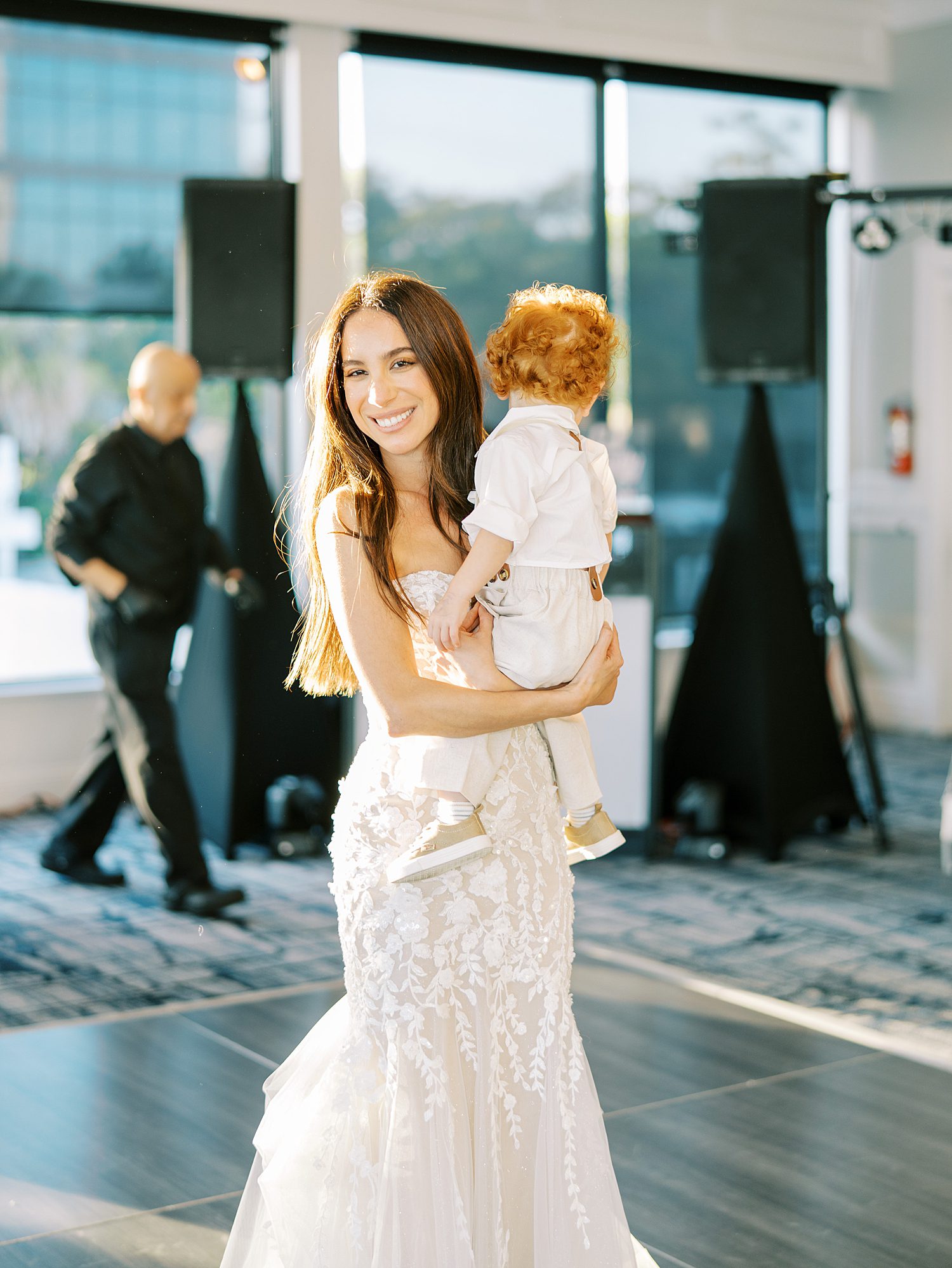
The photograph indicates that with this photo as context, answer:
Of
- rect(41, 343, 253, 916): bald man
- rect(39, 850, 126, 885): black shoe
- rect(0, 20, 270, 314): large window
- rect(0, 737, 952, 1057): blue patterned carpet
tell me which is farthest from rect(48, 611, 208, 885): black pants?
rect(0, 20, 270, 314): large window

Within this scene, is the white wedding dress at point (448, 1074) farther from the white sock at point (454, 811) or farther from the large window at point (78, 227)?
the large window at point (78, 227)

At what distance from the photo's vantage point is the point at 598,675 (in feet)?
6.30

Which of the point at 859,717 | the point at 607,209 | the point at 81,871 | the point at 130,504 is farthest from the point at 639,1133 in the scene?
the point at 607,209

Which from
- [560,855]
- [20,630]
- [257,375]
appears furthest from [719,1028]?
[20,630]

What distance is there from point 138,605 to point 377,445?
2548 mm

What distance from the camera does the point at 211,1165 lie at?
2736mm

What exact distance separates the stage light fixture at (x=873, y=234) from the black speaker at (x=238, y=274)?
292cm

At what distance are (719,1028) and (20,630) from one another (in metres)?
3.94

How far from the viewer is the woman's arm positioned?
1.85 m

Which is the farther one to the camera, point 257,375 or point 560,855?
point 257,375

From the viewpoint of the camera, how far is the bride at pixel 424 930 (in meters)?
1.87

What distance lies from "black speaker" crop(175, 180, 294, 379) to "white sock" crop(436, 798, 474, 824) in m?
1.68

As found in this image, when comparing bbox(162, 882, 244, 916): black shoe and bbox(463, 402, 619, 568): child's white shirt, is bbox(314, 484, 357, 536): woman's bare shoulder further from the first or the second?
bbox(162, 882, 244, 916): black shoe

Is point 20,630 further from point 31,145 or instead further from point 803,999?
point 803,999
